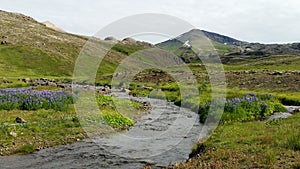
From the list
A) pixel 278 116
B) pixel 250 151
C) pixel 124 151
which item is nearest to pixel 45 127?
pixel 124 151

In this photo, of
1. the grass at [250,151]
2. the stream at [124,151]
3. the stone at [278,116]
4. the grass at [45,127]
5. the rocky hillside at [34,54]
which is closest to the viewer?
the grass at [250,151]

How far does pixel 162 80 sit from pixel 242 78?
803 inches

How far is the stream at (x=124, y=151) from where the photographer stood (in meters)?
15.9

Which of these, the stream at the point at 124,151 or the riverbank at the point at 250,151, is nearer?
the riverbank at the point at 250,151

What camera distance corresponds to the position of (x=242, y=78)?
68.7 metres

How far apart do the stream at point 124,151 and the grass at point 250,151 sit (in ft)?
6.84

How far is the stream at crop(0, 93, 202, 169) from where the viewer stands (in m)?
15.9

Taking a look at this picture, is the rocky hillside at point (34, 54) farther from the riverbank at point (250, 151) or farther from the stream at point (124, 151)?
the riverbank at point (250, 151)

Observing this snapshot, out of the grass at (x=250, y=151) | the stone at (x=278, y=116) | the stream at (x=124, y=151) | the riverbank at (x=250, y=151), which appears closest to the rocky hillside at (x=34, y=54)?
the stream at (x=124, y=151)

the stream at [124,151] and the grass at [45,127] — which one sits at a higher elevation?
the grass at [45,127]

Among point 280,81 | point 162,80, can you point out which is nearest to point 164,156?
point 280,81

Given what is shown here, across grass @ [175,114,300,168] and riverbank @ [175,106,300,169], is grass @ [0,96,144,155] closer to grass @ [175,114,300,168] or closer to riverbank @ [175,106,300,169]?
riverbank @ [175,106,300,169]

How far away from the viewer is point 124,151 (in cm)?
1845

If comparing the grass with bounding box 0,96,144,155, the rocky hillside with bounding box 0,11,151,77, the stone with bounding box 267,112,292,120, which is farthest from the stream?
the rocky hillside with bounding box 0,11,151,77
